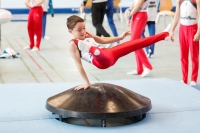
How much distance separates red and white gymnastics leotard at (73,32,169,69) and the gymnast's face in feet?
0.21

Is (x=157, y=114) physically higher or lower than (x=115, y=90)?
lower

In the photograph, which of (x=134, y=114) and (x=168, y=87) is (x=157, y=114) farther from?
(x=168, y=87)

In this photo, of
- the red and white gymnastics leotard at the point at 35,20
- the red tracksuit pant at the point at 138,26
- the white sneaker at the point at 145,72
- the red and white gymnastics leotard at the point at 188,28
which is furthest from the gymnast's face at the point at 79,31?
the red and white gymnastics leotard at the point at 35,20

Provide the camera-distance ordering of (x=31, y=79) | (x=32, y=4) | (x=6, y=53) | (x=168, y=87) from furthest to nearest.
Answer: (x=32, y=4) → (x=6, y=53) → (x=31, y=79) → (x=168, y=87)

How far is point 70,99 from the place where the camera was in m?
3.71

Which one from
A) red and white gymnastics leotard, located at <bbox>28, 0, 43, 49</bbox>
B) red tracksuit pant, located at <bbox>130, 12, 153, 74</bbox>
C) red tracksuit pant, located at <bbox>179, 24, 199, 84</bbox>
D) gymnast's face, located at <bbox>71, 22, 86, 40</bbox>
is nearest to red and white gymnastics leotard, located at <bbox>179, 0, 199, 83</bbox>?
red tracksuit pant, located at <bbox>179, 24, 199, 84</bbox>

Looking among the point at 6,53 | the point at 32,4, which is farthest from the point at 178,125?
the point at 32,4

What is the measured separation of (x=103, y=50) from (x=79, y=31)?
287mm

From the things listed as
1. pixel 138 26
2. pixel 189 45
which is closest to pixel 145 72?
pixel 138 26

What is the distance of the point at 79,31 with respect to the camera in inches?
150

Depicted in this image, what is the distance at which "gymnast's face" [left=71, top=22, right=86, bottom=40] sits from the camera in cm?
378

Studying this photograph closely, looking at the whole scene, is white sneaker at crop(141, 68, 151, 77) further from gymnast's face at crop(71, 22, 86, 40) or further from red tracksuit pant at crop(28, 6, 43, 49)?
red tracksuit pant at crop(28, 6, 43, 49)

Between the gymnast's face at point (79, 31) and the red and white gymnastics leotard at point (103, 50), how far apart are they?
64mm

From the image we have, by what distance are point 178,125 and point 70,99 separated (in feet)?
3.25
